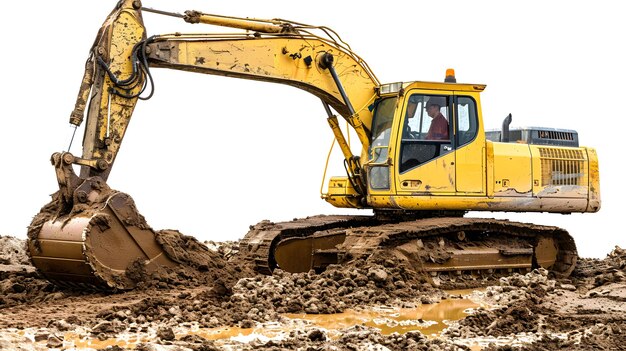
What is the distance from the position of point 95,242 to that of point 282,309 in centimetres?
229

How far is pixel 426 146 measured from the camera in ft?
45.6

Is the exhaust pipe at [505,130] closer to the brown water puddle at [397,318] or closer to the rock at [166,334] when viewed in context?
the brown water puddle at [397,318]

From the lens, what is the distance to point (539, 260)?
14617 mm

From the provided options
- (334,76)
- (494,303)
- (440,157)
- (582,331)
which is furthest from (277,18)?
(582,331)

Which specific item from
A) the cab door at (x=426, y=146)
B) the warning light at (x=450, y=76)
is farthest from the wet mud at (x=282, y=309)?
the warning light at (x=450, y=76)

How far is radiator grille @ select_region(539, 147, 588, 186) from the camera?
1502cm

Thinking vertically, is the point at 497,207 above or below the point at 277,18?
below

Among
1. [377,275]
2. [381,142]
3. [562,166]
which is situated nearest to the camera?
[377,275]

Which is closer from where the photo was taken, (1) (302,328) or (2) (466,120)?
(1) (302,328)

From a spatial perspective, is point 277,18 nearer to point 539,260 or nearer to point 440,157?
point 440,157

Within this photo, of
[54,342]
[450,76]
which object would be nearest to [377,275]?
[450,76]

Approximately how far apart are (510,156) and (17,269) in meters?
7.16

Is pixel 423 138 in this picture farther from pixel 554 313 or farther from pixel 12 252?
pixel 12 252

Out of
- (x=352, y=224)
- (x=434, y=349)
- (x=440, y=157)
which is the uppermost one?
(x=440, y=157)
